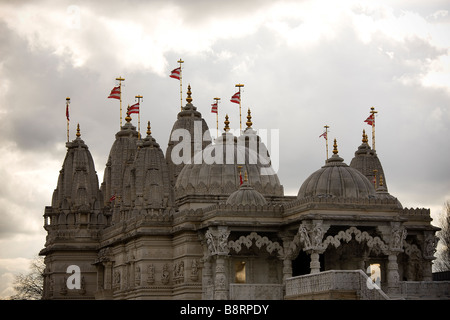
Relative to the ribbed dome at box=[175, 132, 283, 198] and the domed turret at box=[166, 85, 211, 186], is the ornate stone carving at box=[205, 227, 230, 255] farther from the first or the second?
the domed turret at box=[166, 85, 211, 186]

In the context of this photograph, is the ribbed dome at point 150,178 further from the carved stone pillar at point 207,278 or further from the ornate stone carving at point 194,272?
the carved stone pillar at point 207,278

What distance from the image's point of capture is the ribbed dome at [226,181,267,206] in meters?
63.8

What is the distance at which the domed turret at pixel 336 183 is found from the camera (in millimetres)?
62219

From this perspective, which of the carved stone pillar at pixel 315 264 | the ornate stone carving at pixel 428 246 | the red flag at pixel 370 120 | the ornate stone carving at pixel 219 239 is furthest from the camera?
the red flag at pixel 370 120

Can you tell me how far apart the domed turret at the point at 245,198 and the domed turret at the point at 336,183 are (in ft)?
7.18

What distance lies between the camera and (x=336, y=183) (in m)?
62.5

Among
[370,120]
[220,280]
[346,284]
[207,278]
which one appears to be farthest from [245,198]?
[370,120]

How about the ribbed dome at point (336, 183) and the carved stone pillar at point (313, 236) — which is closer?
the carved stone pillar at point (313, 236)

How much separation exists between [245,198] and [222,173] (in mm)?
7397

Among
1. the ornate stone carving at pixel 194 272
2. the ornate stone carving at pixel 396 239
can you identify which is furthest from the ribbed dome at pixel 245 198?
the ornate stone carving at pixel 396 239

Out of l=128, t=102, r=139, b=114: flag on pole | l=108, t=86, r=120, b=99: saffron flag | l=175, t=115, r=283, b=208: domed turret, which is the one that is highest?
l=108, t=86, r=120, b=99: saffron flag

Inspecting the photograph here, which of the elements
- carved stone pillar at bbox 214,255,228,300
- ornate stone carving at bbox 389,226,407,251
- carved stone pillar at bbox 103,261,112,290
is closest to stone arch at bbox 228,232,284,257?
carved stone pillar at bbox 214,255,228,300

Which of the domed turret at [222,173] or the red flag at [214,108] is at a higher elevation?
the red flag at [214,108]

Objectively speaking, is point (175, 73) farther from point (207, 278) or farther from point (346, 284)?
point (346, 284)
